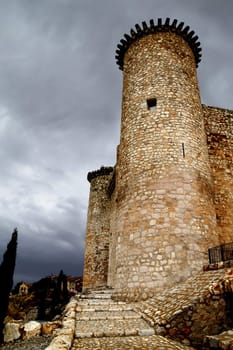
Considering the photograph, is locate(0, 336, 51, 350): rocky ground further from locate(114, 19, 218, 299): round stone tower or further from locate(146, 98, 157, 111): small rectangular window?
locate(146, 98, 157, 111): small rectangular window

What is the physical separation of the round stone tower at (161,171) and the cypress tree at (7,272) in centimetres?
652

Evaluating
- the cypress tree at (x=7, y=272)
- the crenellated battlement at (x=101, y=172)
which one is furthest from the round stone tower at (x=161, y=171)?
the crenellated battlement at (x=101, y=172)

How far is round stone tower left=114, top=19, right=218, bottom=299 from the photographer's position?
7859 mm

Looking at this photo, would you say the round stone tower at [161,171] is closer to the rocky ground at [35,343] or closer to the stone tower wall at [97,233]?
the rocky ground at [35,343]

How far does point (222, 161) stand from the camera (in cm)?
1177

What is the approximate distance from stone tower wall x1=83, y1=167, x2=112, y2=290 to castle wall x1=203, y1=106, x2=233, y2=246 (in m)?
10.5

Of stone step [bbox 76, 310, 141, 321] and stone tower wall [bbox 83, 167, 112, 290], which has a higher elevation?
stone tower wall [bbox 83, 167, 112, 290]

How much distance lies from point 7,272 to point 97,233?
26.3 ft

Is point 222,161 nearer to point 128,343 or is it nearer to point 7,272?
point 128,343

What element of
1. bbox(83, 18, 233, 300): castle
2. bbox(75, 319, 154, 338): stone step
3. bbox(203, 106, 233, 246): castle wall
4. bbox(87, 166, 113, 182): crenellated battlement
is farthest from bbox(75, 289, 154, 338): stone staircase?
bbox(87, 166, 113, 182): crenellated battlement

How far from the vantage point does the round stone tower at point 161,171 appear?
7.86 metres

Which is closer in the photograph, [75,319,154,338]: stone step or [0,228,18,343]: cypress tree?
[75,319,154,338]: stone step

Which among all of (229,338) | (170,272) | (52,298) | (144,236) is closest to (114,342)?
(229,338)

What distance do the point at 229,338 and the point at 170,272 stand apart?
12.7ft
